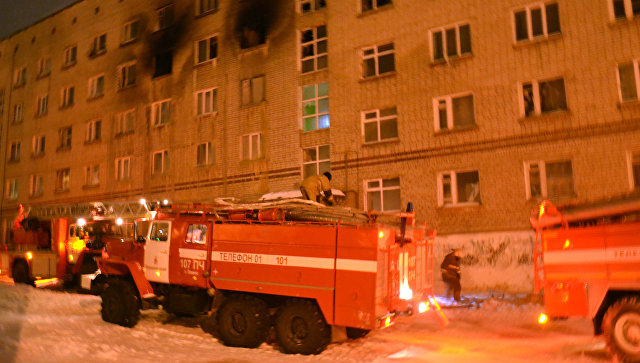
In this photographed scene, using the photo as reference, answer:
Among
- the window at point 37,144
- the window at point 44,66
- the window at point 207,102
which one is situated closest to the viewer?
the window at point 207,102

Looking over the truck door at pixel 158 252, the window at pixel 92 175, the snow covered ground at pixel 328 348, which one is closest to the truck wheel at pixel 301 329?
the snow covered ground at pixel 328 348

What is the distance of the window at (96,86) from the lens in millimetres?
28255

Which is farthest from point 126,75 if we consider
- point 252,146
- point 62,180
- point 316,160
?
point 316,160

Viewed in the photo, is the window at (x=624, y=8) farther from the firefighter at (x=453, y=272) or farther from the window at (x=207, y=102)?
the window at (x=207, y=102)

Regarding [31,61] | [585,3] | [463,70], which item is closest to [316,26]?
[463,70]

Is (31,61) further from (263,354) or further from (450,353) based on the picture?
(450,353)

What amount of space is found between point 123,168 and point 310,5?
14309 millimetres

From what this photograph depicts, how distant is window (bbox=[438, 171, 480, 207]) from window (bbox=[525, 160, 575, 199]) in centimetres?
168

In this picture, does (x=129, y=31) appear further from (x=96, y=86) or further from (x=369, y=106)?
(x=369, y=106)

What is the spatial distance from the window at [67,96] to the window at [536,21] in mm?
27290

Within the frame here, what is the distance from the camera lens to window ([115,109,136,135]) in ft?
85.8

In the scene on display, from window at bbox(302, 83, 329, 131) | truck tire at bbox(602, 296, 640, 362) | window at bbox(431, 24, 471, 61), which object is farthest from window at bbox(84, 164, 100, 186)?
truck tire at bbox(602, 296, 640, 362)

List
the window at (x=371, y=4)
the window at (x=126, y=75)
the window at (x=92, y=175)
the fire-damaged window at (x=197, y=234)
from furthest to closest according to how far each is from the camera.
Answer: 1. the window at (x=92, y=175)
2. the window at (x=126, y=75)
3. the window at (x=371, y=4)
4. the fire-damaged window at (x=197, y=234)

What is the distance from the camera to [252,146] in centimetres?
2103
